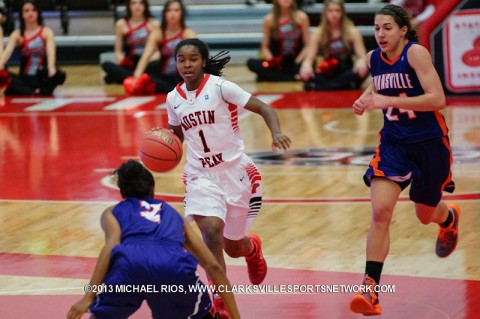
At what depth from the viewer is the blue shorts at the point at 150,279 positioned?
4941mm

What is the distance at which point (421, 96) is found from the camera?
6.19 m

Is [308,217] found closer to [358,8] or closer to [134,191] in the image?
[134,191]

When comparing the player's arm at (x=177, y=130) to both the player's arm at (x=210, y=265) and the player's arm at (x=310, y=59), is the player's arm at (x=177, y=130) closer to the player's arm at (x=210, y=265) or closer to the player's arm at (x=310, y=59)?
the player's arm at (x=210, y=265)

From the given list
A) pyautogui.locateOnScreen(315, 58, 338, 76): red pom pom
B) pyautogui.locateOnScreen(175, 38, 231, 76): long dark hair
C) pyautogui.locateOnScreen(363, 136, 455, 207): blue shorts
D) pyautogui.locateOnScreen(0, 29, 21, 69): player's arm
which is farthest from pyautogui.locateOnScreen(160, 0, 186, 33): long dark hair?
pyautogui.locateOnScreen(363, 136, 455, 207): blue shorts

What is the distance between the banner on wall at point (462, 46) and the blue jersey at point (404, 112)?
818 cm

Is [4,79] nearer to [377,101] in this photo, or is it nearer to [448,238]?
[448,238]

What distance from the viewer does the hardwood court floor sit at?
6590mm

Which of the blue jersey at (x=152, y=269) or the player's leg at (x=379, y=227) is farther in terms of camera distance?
the player's leg at (x=379, y=227)

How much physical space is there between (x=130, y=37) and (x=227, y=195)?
35.3 ft

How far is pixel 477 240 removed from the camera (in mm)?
7836

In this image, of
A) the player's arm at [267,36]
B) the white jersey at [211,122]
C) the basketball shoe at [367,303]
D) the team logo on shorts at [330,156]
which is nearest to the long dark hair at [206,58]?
the white jersey at [211,122]

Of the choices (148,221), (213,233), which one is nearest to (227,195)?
(213,233)

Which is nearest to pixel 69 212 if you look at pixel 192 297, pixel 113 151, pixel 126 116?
pixel 113 151

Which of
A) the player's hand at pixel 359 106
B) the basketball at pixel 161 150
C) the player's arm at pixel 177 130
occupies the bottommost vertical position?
the basketball at pixel 161 150
